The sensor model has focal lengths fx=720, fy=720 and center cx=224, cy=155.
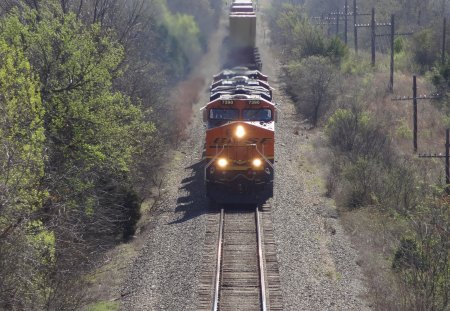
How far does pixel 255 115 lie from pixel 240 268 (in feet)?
23.8

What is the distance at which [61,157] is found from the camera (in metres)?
17.1

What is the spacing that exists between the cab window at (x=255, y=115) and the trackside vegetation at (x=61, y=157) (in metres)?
3.50

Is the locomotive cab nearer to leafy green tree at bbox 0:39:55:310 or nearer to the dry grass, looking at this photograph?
the dry grass

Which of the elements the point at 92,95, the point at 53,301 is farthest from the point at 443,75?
the point at 53,301

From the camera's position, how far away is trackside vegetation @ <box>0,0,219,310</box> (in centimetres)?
1136

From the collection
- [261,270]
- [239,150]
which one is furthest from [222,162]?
[261,270]

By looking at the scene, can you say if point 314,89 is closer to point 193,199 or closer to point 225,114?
point 225,114

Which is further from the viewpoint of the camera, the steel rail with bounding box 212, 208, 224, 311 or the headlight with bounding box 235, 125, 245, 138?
the headlight with bounding box 235, 125, 245, 138

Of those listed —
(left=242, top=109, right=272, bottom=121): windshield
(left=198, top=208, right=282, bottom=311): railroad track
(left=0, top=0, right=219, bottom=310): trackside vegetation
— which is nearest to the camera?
(left=0, top=0, right=219, bottom=310): trackside vegetation

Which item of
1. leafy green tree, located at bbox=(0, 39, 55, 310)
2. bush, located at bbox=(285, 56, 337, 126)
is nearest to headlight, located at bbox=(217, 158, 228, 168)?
→ leafy green tree, located at bbox=(0, 39, 55, 310)

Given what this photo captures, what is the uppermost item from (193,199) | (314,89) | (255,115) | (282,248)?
(314,89)

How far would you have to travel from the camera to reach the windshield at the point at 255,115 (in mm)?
22859

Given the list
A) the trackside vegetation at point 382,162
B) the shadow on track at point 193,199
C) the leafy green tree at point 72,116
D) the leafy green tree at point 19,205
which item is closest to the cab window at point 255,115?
the shadow on track at point 193,199

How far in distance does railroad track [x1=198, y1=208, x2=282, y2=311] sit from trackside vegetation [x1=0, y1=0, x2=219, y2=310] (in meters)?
2.49
